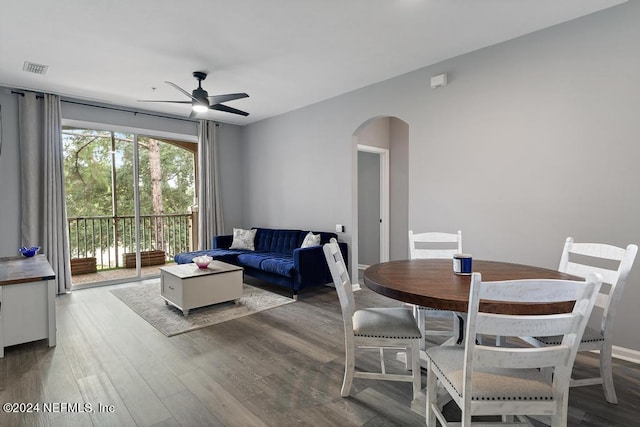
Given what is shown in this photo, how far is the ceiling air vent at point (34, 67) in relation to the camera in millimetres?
3549

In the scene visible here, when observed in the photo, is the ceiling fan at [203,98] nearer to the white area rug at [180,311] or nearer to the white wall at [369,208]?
the white area rug at [180,311]

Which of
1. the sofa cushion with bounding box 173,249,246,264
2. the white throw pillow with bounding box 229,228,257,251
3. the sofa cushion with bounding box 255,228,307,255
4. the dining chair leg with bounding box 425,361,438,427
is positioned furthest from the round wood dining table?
the white throw pillow with bounding box 229,228,257,251

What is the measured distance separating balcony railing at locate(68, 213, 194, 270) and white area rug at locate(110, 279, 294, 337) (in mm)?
1284

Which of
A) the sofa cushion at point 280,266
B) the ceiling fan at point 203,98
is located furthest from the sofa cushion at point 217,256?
the ceiling fan at point 203,98

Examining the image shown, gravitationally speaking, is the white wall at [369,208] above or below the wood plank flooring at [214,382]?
above

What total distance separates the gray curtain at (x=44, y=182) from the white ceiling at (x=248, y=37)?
0.35m

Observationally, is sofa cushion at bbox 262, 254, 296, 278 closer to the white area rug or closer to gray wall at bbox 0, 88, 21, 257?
the white area rug

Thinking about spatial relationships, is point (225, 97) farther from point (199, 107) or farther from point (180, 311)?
point (180, 311)

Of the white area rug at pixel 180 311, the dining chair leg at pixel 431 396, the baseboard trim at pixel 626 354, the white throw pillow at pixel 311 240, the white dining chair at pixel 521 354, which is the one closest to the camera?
the white dining chair at pixel 521 354

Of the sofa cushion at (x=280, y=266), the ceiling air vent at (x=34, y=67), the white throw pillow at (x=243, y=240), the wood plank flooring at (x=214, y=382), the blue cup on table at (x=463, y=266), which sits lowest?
the wood plank flooring at (x=214, y=382)

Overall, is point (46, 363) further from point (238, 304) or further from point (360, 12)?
point (360, 12)

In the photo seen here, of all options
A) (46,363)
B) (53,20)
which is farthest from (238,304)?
(53,20)

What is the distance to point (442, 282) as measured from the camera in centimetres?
183

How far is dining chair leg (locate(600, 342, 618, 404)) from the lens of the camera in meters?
1.95
